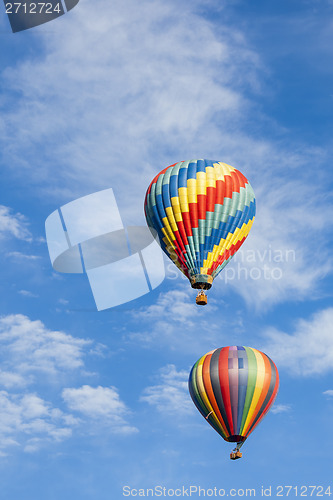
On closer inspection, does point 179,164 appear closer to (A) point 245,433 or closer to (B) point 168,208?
(B) point 168,208

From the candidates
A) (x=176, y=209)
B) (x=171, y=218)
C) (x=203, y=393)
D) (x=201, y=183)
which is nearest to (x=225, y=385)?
(x=203, y=393)

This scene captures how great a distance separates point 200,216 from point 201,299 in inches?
176

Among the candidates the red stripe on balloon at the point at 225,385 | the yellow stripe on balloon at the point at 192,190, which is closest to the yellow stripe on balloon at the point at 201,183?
the yellow stripe on balloon at the point at 192,190

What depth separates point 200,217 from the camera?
47.9m

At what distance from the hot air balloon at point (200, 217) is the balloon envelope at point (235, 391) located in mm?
3815

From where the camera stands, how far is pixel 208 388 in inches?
1805

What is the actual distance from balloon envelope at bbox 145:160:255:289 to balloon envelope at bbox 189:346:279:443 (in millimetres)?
4446

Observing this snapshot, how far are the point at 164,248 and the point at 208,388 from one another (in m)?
8.11

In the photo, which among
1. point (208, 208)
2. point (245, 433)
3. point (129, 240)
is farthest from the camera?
point (129, 240)

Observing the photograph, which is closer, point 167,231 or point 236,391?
point 236,391

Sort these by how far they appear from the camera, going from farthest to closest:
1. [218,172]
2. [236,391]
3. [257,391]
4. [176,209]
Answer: [218,172] → [176,209] → [257,391] → [236,391]

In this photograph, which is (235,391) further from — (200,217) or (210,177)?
(210,177)

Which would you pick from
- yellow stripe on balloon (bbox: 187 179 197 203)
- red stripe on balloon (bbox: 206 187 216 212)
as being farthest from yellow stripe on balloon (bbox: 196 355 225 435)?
yellow stripe on balloon (bbox: 187 179 197 203)

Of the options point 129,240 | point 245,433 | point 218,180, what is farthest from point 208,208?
point 245,433
